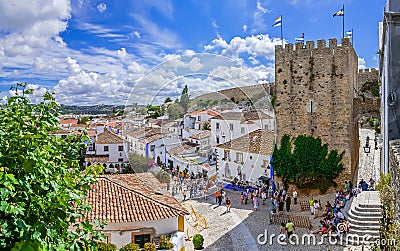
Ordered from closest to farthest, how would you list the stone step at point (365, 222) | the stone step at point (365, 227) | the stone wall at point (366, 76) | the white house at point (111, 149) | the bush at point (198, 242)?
the stone step at point (365, 227)
the stone step at point (365, 222)
the bush at point (198, 242)
the stone wall at point (366, 76)
the white house at point (111, 149)

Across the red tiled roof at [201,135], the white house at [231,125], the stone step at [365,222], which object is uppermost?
the white house at [231,125]

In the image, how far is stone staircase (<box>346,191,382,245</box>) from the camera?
12.9 meters

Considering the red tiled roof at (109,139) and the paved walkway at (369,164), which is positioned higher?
the red tiled roof at (109,139)

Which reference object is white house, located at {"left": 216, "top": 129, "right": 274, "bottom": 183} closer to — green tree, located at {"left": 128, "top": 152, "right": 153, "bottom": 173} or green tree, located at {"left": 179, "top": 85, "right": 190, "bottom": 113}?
green tree, located at {"left": 179, "top": 85, "right": 190, "bottom": 113}

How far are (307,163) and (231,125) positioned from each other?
14.4 metres

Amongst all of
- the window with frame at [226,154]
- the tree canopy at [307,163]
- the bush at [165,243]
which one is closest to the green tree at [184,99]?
the window with frame at [226,154]

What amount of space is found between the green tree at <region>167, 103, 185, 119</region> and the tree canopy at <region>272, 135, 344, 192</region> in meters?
14.9

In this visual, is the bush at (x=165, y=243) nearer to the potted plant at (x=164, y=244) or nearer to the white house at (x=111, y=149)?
the potted plant at (x=164, y=244)

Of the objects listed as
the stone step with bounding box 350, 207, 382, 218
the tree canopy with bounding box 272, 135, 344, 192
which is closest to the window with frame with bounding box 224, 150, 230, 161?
the stone step with bounding box 350, 207, 382, 218

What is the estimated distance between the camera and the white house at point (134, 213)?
12.2 metres

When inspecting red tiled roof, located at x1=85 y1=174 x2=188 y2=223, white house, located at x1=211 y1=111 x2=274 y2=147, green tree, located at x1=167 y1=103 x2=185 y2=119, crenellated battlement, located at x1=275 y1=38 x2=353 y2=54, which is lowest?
red tiled roof, located at x1=85 y1=174 x2=188 y2=223

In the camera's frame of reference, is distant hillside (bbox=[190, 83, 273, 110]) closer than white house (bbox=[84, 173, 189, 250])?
Yes

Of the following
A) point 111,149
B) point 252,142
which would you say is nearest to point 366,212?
point 252,142

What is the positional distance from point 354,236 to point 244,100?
7203mm
